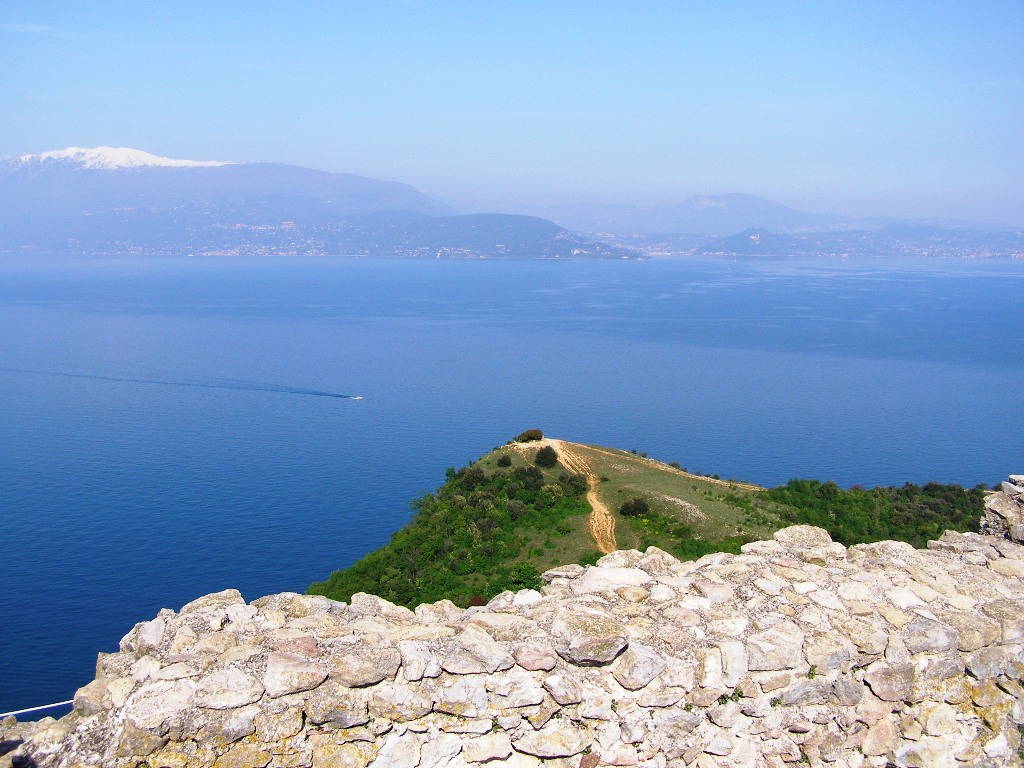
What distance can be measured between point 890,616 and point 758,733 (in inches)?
69.3

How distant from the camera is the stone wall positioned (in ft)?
20.5

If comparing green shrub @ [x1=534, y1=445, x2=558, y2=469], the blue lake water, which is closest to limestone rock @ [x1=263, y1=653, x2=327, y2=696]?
the blue lake water

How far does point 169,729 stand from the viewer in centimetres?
612

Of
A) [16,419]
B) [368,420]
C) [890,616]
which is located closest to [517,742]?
[890,616]

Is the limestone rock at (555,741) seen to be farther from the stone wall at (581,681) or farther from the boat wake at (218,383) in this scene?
the boat wake at (218,383)

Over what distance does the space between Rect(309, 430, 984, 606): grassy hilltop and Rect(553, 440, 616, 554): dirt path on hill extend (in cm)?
6

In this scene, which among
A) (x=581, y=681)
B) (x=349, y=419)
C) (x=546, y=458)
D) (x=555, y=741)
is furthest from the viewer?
(x=349, y=419)

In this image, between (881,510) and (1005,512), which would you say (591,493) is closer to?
(881,510)

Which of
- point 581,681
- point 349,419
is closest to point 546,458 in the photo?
point 581,681

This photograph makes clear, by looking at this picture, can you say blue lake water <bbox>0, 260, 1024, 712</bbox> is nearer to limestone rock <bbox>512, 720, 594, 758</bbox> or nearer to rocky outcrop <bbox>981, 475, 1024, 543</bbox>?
limestone rock <bbox>512, 720, 594, 758</bbox>

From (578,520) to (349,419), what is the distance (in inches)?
1638

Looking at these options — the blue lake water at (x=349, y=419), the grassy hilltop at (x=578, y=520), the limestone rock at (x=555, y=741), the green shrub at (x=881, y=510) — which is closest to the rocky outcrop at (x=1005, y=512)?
the limestone rock at (x=555, y=741)

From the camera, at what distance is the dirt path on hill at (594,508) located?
89.8 feet

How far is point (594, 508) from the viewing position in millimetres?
30078
